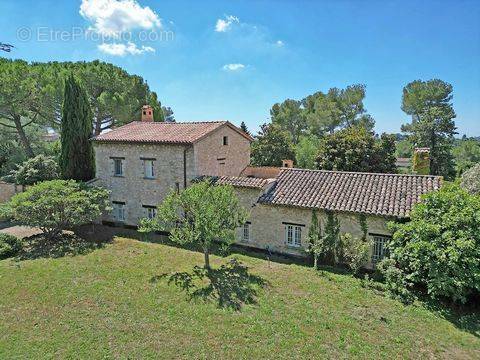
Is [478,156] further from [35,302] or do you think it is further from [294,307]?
[35,302]

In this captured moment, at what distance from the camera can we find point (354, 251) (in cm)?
1509

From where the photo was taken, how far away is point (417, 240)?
12.9 meters

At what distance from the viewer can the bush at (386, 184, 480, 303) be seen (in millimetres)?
11594

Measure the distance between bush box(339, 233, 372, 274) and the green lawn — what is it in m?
0.90

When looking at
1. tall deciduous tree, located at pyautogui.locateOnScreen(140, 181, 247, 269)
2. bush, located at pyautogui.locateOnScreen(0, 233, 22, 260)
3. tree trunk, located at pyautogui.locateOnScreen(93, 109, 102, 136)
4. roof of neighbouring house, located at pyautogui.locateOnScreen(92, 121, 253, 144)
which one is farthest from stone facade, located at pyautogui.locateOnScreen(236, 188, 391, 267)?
tree trunk, located at pyautogui.locateOnScreen(93, 109, 102, 136)

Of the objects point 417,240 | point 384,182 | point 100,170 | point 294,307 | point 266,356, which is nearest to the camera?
point 266,356

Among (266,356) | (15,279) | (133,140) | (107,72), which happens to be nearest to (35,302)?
(15,279)

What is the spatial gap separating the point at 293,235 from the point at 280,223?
3.02ft

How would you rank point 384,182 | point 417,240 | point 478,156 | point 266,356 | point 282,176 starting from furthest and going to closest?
1. point 478,156
2. point 282,176
3. point 384,182
4. point 417,240
5. point 266,356

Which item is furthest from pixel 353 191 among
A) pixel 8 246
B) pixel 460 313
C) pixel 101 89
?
pixel 101 89

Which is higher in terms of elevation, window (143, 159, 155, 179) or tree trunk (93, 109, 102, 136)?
tree trunk (93, 109, 102, 136)

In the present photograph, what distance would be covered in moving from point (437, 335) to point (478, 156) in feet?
228

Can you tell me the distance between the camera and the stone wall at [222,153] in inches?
813

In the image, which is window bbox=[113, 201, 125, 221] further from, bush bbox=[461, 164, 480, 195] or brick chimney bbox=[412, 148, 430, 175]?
bush bbox=[461, 164, 480, 195]
